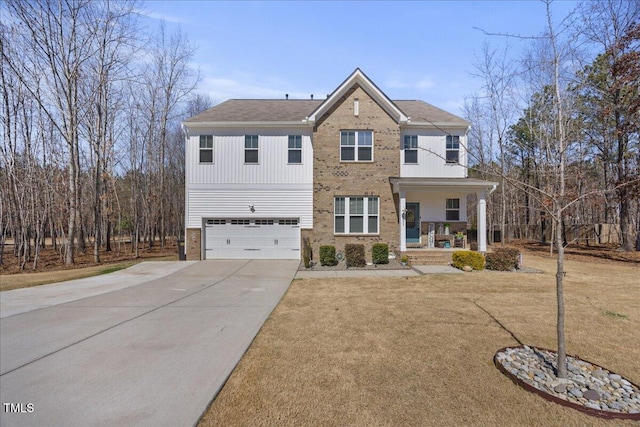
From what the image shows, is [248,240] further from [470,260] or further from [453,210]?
[453,210]

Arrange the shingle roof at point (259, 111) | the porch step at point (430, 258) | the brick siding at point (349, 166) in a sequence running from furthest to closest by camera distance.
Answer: the shingle roof at point (259, 111), the brick siding at point (349, 166), the porch step at point (430, 258)

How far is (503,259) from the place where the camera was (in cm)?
1220

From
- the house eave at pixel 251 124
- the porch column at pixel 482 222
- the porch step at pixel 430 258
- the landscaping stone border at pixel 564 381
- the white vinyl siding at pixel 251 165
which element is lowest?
the landscaping stone border at pixel 564 381

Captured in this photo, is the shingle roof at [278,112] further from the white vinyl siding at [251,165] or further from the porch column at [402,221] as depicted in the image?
the porch column at [402,221]

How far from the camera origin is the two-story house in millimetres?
14898

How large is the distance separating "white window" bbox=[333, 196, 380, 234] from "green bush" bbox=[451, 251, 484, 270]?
12.7 feet

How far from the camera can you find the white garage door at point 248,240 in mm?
15539

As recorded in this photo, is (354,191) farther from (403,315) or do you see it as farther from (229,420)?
(229,420)

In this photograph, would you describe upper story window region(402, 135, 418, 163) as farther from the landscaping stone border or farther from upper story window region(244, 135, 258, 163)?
the landscaping stone border

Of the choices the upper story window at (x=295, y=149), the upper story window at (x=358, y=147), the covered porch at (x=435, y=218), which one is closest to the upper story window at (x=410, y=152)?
the covered porch at (x=435, y=218)

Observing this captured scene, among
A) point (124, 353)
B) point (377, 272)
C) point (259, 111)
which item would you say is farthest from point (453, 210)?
point (124, 353)

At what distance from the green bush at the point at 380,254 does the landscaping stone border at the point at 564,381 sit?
8646 mm

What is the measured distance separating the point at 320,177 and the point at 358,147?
7.68 feet

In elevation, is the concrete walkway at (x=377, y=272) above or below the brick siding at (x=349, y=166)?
below
